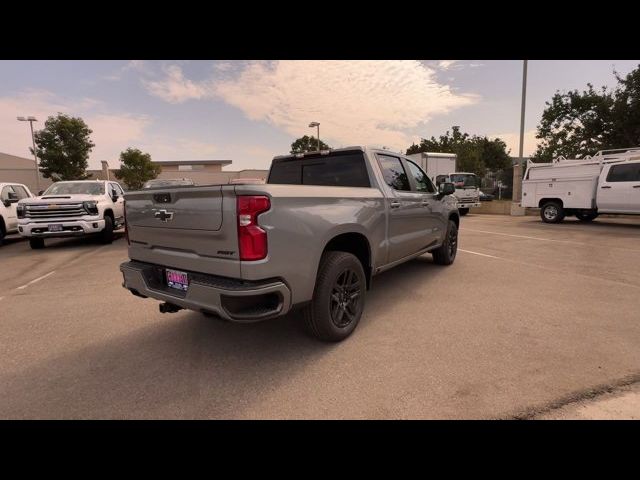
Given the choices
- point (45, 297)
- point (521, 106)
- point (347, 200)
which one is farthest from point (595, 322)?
point (521, 106)

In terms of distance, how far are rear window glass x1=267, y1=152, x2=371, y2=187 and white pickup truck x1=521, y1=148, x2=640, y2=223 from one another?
12107 mm

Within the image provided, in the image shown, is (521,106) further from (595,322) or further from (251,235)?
(251,235)

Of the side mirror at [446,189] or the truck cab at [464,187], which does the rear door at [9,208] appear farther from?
the truck cab at [464,187]

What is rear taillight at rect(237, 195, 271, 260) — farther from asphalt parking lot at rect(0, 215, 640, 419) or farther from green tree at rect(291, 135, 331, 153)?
green tree at rect(291, 135, 331, 153)

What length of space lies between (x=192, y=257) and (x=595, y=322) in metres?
4.25

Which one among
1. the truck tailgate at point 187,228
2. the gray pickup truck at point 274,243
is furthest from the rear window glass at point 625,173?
the truck tailgate at point 187,228

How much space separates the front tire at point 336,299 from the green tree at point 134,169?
34399 millimetres

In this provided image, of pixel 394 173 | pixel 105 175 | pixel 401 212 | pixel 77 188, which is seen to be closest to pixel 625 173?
pixel 394 173

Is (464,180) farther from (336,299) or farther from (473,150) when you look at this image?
(473,150)

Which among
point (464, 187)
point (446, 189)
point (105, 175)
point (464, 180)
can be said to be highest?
point (105, 175)

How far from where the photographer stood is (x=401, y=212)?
434 cm

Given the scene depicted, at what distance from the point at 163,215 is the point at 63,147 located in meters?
32.1

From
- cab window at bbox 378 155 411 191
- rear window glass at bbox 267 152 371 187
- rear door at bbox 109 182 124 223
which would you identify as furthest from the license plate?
rear door at bbox 109 182 124 223

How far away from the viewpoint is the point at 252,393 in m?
2.51
